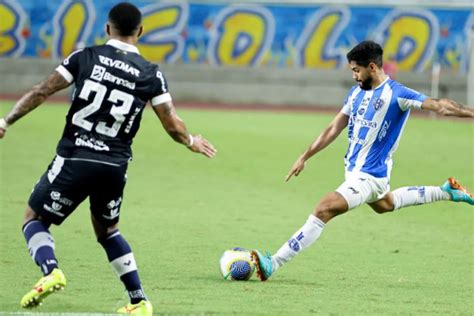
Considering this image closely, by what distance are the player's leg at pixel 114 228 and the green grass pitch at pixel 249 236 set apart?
37 cm

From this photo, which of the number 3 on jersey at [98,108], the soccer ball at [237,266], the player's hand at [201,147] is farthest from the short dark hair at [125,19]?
the soccer ball at [237,266]

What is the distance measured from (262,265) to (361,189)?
1159 millimetres

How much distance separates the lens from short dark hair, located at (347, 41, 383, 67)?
30.5ft

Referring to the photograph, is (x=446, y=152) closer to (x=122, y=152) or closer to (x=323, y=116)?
(x=323, y=116)

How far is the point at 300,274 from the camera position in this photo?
962cm

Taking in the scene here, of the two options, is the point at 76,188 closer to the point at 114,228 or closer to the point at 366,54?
the point at 114,228

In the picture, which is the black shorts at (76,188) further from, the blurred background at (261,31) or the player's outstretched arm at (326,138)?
the blurred background at (261,31)

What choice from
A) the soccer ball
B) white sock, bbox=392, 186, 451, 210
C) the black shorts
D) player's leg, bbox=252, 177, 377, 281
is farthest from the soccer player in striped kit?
white sock, bbox=392, 186, 451, 210

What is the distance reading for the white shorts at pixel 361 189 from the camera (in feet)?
30.5

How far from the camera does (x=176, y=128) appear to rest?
734 cm

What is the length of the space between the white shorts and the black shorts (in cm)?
265

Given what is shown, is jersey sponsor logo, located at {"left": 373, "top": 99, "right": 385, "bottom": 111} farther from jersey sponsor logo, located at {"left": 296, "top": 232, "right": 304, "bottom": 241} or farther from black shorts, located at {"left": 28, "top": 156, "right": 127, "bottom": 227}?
black shorts, located at {"left": 28, "top": 156, "right": 127, "bottom": 227}

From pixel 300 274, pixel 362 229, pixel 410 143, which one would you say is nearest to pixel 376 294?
pixel 300 274

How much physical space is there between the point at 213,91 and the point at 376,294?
28.9 meters
